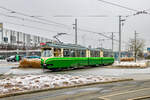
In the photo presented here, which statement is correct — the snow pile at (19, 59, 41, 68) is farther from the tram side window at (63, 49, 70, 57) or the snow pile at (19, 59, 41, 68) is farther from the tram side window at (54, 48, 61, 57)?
the tram side window at (54, 48, 61, 57)

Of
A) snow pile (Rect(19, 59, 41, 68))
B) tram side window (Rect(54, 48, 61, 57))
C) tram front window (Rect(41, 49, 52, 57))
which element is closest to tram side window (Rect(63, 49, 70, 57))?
tram side window (Rect(54, 48, 61, 57))

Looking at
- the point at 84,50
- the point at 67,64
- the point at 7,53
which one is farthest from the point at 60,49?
the point at 7,53

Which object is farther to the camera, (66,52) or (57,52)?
(66,52)

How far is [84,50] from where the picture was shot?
28.1 metres

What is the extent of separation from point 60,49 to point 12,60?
33.2 metres

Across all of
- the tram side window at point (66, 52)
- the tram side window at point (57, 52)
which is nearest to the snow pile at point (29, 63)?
the tram side window at point (66, 52)

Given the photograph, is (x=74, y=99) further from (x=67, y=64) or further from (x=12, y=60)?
(x=12, y=60)

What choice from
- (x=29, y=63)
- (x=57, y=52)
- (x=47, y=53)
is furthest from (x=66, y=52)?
(x=29, y=63)

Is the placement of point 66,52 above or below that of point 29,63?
above

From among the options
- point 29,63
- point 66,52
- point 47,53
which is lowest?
point 29,63

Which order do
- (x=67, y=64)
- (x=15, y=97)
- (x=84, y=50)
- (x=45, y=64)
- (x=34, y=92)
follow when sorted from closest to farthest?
(x=15, y=97) < (x=34, y=92) < (x=45, y=64) < (x=67, y=64) < (x=84, y=50)

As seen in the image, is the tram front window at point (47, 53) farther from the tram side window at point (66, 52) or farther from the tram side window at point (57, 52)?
the tram side window at point (66, 52)

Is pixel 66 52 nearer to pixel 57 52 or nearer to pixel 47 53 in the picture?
pixel 57 52

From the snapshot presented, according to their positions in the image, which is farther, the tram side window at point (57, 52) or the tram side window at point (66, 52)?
the tram side window at point (66, 52)
